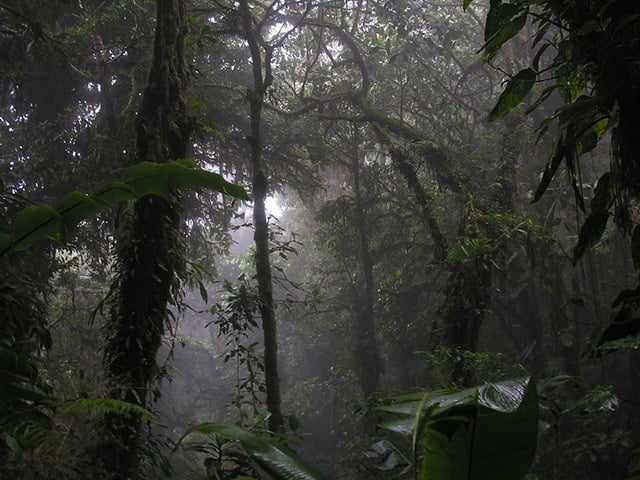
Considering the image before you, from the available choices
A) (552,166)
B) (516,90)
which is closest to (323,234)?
(516,90)

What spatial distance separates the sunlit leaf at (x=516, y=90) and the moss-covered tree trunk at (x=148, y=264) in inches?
64.3

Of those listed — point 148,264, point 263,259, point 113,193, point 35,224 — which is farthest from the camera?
point 263,259

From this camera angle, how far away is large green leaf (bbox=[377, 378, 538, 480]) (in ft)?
2.94

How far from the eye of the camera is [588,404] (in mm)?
1859

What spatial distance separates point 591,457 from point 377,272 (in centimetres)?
511

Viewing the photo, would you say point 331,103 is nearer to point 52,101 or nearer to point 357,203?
point 357,203

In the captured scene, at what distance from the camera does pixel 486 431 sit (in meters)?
0.92

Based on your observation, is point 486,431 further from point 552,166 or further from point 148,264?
point 148,264

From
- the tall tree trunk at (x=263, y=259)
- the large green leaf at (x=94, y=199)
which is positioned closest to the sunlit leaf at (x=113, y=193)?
the large green leaf at (x=94, y=199)

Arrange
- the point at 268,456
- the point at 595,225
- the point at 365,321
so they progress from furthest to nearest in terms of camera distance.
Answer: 1. the point at 365,321
2. the point at 595,225
3. the point at 268,456

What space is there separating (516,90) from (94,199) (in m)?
1.50

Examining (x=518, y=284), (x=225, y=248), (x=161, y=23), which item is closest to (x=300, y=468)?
(x=161, y=23)

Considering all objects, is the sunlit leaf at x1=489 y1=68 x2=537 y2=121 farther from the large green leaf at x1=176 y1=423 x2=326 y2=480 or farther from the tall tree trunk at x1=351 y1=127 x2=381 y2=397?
the tall tree trunk at x1=351 y1=127 x2=381 y2=397

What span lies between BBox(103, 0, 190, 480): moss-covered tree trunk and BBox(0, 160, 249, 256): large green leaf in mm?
714
